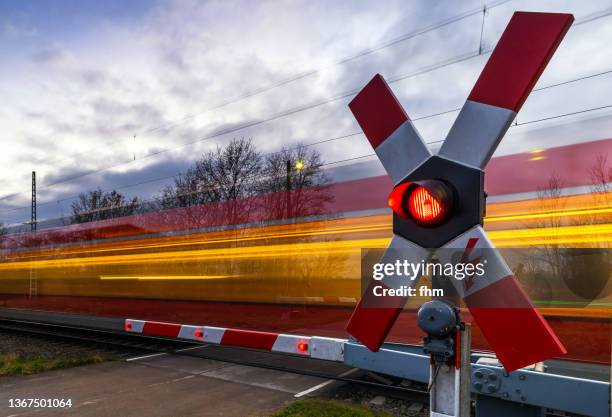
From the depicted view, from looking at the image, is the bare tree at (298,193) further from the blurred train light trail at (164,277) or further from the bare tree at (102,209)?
the bare tree at (102,209)

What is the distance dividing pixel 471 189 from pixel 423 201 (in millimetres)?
131

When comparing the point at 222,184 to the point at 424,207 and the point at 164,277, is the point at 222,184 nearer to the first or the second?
→ the point at 164,277

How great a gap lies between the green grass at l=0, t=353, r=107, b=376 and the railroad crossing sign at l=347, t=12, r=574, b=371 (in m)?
7.29

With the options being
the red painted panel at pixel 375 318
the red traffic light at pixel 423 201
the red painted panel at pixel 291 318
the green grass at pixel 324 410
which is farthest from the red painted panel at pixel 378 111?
the green grass at pixel 324 410

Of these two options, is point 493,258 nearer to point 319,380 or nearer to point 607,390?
point 607,390

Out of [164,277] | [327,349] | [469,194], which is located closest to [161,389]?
[164,277]

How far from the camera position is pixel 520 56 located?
113 cm

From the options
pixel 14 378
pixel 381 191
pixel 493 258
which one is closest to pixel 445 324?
pixel 493 258

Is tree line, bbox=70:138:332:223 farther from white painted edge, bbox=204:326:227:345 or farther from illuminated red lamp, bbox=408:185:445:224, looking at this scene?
illuminated red lamp, bbox=408:185:445:224

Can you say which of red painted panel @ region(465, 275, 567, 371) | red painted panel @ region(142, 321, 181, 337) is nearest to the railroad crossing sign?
red painted panel @ region(465, 275, 567, 371)

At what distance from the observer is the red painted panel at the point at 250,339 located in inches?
137

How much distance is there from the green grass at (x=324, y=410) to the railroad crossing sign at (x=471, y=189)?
3.53 metres

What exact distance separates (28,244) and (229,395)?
12.3m

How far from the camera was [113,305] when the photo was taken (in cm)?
971
